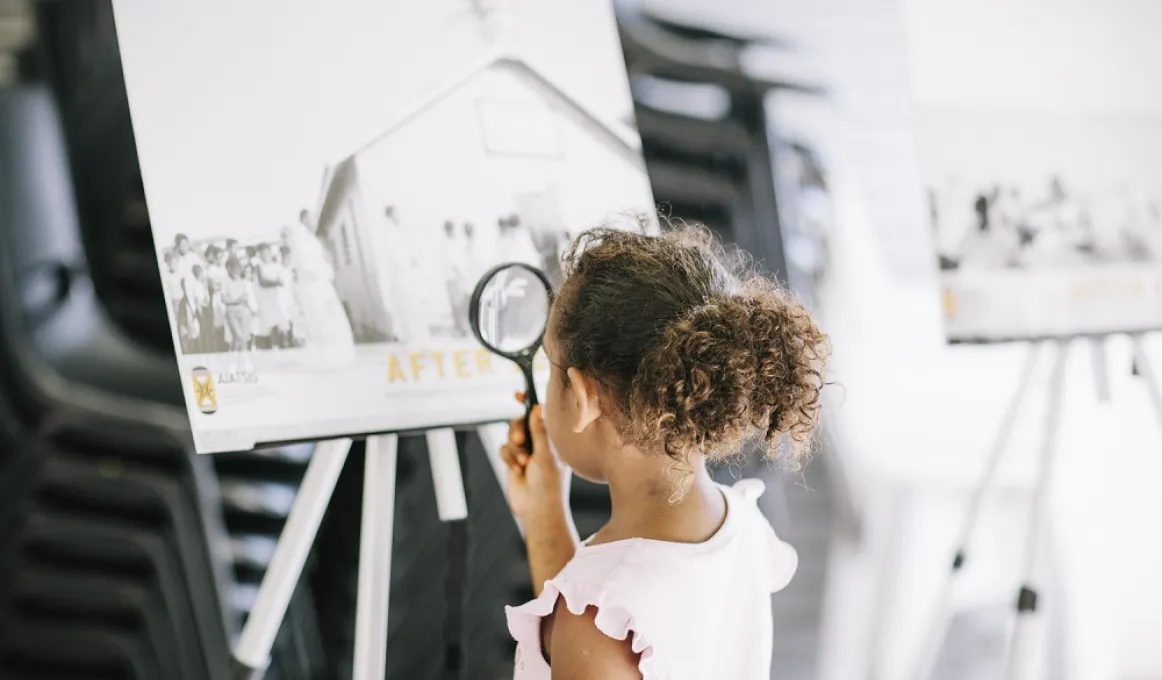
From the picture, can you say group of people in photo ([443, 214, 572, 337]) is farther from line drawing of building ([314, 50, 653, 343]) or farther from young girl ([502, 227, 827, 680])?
young girl ([502, 227, 827, 680])

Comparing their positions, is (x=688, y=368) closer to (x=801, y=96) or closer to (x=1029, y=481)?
(x=801, y=96)

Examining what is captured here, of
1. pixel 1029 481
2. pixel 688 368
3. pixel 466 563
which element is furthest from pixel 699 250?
Answer: pixel 1029 481

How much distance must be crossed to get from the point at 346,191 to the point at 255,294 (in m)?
0.17

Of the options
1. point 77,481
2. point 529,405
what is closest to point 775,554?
point 529,405

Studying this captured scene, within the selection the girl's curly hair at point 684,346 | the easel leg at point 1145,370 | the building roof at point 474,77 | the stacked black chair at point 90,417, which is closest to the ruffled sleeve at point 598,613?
the girl's curly hair at point 684,346

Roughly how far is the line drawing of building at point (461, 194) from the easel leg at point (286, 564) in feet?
0.55

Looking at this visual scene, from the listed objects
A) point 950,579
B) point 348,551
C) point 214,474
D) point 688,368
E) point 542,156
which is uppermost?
point 542,156

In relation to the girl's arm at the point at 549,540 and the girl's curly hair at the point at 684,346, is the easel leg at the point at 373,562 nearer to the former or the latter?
the girl's arm at the point at 549,540

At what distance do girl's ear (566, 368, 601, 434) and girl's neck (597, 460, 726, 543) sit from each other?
0.29 ft

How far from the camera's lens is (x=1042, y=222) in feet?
6.44

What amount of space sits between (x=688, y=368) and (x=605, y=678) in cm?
31

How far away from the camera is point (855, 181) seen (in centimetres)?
216

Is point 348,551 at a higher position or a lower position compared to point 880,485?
higher

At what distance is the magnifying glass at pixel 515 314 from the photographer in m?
1.21
